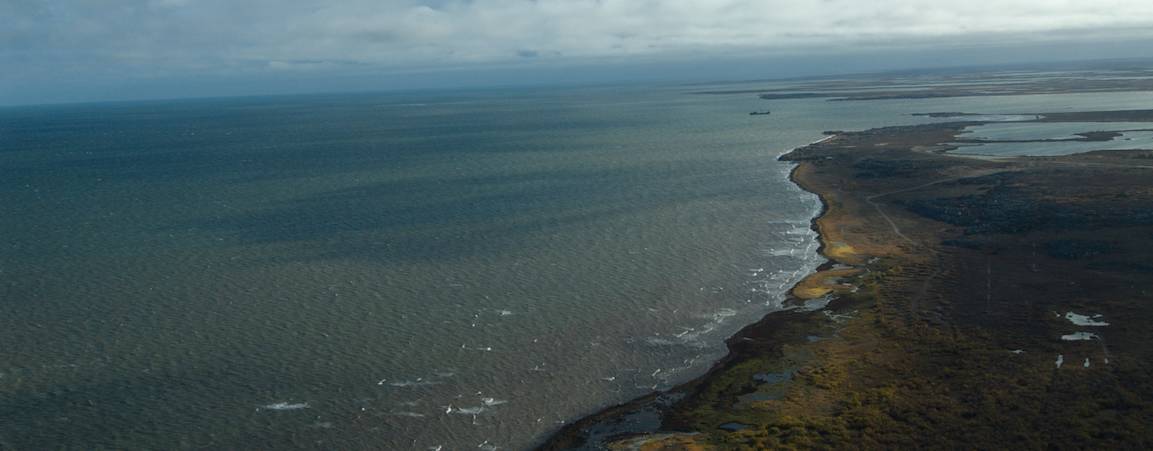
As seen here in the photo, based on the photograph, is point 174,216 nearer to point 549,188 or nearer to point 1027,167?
point 549,188

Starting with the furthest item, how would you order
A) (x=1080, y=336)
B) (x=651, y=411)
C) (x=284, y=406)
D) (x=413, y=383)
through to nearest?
(x=1080, y=336) → (x=413, y=383) → (x=284, y=406) → (x=651, y=411)

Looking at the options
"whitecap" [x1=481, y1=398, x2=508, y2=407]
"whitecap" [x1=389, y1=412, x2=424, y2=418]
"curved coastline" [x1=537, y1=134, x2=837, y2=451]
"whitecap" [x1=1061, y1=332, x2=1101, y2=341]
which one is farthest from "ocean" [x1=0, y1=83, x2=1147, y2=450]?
"whitecap" [x1=1061, y1=332, x2=1101, y2=341]

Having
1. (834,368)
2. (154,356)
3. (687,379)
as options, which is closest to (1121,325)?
(834,368)

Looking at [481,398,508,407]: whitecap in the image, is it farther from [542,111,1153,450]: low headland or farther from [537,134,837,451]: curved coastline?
[542,111,1153,450]: low headland

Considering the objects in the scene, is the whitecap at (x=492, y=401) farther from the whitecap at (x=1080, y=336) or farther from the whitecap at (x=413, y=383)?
the whitecap at (x=1080, y=336)

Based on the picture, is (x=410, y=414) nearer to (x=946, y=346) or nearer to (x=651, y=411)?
(x=651, y=411)

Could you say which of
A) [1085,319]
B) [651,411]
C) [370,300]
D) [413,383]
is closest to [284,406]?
[413,383]
